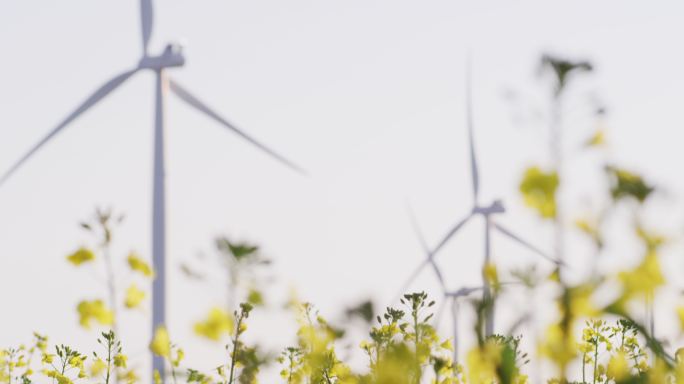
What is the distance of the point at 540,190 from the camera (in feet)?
8.54

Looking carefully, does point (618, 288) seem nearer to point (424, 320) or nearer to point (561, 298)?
point (561, 298)

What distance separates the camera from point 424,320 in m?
5.29

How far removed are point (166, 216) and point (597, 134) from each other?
51.5ft

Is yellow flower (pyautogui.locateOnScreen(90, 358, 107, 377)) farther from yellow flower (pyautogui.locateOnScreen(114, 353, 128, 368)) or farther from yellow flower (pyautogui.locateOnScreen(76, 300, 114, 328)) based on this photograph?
yellow flower (pyautogui.locateOnScreen(76, 300, 114, 328))

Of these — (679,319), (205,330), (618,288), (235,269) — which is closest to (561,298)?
(618,288)

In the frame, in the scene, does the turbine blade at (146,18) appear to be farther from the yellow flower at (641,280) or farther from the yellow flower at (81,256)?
the yellow flower at (641,280)

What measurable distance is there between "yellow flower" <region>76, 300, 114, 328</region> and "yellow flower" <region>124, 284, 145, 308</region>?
97 mm

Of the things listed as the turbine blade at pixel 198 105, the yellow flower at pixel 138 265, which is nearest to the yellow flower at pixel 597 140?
the yellow flower at pixel 138 265

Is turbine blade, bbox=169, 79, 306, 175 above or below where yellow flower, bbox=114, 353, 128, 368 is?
above

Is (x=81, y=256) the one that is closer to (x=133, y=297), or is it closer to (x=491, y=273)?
(x=133, y=297)

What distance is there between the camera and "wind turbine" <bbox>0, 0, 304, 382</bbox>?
17.2m

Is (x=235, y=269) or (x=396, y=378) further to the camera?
(x=235, y=269)

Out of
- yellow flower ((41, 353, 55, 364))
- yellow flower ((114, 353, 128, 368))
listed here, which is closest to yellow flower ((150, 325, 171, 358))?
yellow flower ((114, 353, 128, 368))

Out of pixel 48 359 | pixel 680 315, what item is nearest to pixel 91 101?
pixel 48 359
